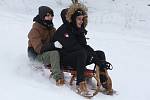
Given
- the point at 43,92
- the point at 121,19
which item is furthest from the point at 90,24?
the point at 43,92

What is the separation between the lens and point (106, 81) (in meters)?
6.18

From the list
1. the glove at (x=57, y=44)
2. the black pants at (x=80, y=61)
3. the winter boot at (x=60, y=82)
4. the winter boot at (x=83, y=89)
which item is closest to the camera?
the winter boot at (x=83, y=89)

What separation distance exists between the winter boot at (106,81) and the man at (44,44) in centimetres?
57

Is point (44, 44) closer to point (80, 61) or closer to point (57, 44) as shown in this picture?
point (57, 44)

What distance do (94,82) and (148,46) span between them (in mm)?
3589

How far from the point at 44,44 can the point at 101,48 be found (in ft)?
9.07

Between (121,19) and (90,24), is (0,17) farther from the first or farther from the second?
(121,19)

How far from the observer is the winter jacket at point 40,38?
635 centimetres

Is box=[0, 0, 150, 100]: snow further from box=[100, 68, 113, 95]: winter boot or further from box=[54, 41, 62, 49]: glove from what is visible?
box=[54, 41, 62, 49]: glove

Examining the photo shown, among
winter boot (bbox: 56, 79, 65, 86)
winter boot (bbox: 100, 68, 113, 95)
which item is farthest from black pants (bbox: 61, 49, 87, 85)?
winter boot (bbox: 100, 68, 113, 95)

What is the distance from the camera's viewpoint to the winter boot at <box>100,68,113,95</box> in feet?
20.2

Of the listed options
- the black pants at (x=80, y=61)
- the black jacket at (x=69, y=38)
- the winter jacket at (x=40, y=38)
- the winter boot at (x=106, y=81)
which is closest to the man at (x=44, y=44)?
the winter jacket at (x=40, y=38)

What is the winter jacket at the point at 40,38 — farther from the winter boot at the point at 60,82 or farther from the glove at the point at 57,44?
the winter boot at the point at 60,82

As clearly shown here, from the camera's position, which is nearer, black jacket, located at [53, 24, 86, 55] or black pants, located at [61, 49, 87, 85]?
black pants, located at [61, 49, 87, 85]
